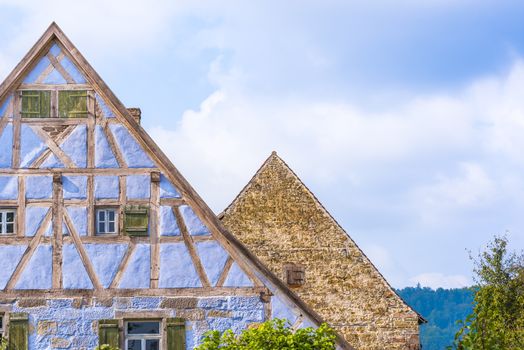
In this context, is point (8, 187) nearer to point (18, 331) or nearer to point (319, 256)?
point (18, 331)

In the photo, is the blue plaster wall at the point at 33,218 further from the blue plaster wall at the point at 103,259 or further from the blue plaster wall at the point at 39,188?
the blue plaster wall at the point at 103,259

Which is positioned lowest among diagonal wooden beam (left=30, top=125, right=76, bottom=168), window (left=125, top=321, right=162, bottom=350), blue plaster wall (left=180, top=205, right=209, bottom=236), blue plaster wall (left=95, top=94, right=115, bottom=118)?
window (left=125, top=321, right=162, bottom=350)

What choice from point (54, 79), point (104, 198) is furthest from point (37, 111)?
point (104, 198)

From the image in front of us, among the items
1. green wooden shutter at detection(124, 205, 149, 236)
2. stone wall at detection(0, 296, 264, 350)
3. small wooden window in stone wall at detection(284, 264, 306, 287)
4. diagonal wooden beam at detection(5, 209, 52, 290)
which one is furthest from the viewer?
small wooden window in stone wall at detection(284, 264, 306, 287)

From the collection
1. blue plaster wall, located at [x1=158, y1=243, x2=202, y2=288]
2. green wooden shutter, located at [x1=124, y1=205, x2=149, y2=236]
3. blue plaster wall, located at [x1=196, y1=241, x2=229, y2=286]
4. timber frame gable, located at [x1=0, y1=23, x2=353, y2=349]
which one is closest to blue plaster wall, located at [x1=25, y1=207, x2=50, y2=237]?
timber frame gable, located at [x1=0, y1=23, x2=353, y2=349]

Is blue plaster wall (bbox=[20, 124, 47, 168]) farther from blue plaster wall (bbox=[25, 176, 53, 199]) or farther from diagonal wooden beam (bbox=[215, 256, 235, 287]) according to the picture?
diagonal wooden beam (bbox=[215, 256, 235, 287])

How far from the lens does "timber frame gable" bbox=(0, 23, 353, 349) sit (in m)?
20.5

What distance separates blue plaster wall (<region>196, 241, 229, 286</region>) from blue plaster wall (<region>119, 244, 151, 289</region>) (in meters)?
0.92

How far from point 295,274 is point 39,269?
37.9 feet

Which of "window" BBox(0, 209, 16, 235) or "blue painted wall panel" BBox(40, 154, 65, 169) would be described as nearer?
"window" BBox(0, 209, 16, 235)

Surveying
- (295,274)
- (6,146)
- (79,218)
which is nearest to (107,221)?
(79,218)

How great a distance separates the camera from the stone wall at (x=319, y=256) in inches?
1204

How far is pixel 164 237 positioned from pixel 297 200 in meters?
11.1

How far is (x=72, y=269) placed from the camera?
67.5 feet
